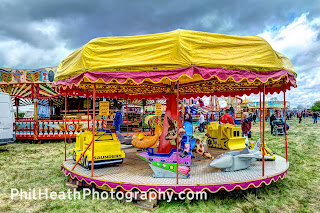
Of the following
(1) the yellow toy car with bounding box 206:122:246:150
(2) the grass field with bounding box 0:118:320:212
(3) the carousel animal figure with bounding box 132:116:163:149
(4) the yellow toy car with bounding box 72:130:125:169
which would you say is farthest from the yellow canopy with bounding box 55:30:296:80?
(1) the yellow toy car with bounding box 206:122:246:150

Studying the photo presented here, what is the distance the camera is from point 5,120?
10133mm

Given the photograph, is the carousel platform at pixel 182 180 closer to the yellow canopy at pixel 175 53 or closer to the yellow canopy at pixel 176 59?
the yellow canopy at pixel 176 59

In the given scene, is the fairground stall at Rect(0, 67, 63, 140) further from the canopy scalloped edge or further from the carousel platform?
the canopy scalloped edge

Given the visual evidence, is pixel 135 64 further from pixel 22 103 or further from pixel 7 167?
pixel 22 103

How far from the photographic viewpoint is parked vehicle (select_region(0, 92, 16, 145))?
394 inches

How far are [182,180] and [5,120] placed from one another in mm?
9954

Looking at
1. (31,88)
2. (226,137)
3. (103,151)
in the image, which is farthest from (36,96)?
(226,137)

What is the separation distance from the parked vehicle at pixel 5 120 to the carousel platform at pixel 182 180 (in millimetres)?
6476

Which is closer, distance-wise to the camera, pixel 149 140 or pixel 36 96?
pixel 149 140

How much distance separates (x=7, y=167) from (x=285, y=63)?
964 centimetres

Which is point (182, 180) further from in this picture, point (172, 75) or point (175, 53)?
point (175, 53)

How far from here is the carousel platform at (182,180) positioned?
166 inches

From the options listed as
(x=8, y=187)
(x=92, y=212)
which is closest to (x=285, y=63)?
(x=92, y=212)

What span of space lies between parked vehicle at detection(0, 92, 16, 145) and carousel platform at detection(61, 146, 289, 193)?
21.2ft
